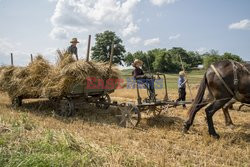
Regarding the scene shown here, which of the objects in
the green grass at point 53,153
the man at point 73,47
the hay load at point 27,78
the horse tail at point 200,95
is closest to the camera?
the green grass at point 53,153

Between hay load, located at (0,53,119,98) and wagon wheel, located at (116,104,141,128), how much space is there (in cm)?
151

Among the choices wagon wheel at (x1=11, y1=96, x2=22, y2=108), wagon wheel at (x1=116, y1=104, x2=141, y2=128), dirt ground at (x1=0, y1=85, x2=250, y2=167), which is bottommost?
dirt ground at (x1=0, y1=85, x2=250, y2=167)

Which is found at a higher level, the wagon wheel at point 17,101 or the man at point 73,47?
the man at point 73,47

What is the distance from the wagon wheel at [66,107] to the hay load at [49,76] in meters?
0.36

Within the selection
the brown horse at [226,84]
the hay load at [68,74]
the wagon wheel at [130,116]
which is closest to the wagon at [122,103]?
the wagon wheel at [130,116]

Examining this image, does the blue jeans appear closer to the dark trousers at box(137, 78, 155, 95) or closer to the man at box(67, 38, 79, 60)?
the dark trousers at box(137, 78, 155, 95)

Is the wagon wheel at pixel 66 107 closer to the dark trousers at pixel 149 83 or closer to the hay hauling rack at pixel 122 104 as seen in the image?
the hay hauling rack at pixel 122 104

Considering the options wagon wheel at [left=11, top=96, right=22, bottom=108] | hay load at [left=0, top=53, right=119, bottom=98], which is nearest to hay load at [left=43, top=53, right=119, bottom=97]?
hay load at [left=0, top=53, right=119, bottom=98]

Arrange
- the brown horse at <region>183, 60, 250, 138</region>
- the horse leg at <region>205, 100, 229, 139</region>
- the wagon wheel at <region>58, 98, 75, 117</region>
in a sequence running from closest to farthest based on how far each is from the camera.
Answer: the brown horse at <region>183, 60, 250, 138</region> → the horse leg at <region>205, 100, 229, 139</region> → the wagon wheel at <region>58, 98, 75, 117</region>

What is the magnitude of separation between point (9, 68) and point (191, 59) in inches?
3321

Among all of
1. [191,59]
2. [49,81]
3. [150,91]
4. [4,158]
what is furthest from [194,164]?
[191,59]

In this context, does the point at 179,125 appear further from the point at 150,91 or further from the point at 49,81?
the point at 49,81

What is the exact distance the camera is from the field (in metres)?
3.32

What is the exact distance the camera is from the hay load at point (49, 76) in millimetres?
6887
